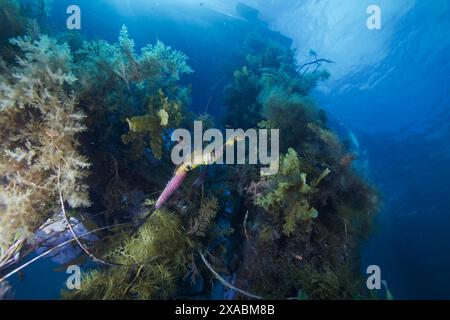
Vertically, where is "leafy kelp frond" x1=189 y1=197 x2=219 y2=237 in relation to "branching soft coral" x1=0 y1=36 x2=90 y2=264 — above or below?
below

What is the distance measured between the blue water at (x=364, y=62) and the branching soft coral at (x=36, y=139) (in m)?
5.06

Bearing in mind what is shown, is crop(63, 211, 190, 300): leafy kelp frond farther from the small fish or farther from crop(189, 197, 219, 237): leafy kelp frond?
the small fish

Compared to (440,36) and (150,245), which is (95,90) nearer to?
(150,245)

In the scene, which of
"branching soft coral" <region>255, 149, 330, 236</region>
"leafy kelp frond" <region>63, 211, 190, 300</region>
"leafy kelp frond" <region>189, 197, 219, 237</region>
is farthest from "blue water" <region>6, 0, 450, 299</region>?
"leafy kelp frond" <region>63, 211, 190, 300</region>

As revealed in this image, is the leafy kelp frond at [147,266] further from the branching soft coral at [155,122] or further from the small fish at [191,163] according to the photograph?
the branching soft coral at [155,122]

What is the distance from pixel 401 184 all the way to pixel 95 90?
92.7 feet

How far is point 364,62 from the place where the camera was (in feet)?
52.2

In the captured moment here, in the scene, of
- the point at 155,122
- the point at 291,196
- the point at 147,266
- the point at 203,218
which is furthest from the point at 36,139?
the point at 291,196

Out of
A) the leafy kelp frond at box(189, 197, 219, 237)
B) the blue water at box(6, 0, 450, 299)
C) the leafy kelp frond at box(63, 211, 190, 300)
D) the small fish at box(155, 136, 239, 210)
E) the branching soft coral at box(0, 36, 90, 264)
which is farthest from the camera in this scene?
the blue water at box(6, 0, 450, 299)

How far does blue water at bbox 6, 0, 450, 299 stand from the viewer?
11102 millimetres

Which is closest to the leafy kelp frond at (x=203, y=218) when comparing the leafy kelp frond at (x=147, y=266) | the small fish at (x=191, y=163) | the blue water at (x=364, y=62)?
the leafy kelp frond at (x=147, y=266)

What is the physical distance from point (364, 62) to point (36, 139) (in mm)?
17648

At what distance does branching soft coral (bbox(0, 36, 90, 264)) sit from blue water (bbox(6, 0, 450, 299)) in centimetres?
506

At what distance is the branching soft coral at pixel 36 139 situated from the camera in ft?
10.3
